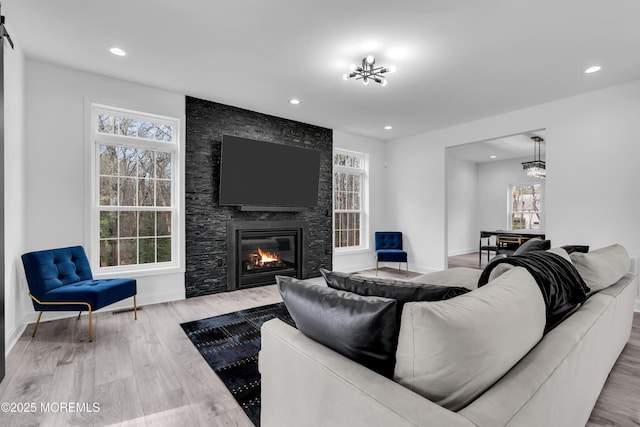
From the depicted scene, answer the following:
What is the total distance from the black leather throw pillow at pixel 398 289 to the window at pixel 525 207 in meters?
8.63

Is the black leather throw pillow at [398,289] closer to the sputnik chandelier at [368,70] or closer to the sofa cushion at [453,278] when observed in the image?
the sofa cushion at [453,278]

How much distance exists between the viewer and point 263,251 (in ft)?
15.9

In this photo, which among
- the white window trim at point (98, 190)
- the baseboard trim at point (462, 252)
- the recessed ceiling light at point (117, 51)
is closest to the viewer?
the recessed ceiling light at point (117, 51)

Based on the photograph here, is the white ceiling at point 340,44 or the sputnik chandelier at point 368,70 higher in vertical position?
the white ceiling at point 340,44

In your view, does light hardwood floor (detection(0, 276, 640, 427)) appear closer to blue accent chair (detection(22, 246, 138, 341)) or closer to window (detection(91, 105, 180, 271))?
blue accent chair (detection(22, 246, 138, 341))

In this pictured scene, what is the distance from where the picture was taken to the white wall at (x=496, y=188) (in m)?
8.40

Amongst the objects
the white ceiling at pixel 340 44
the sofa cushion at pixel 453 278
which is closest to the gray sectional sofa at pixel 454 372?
the sofa cushion at pixel 453 278

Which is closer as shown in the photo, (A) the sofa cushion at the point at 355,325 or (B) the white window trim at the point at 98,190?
(A) the sofa cushion at the point at 355,325

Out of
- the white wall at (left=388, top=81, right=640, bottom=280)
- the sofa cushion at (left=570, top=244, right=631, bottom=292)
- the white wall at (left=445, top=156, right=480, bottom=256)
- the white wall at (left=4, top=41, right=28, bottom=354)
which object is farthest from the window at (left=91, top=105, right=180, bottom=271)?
the white wall at (left=445, top=156, right=480, bottom=256)

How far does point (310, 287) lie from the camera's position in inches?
52.2

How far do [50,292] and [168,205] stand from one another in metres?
1.58

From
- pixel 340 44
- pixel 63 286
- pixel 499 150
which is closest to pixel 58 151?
pixel 63 286

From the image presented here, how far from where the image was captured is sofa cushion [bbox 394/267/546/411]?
834 millimetres

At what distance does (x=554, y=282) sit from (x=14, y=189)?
161 inches
